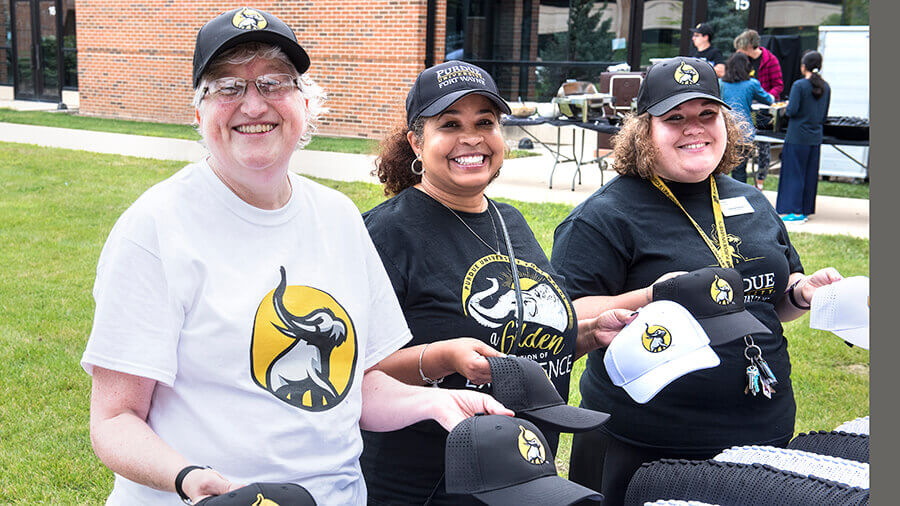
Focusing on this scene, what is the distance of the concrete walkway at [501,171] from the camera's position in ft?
33.4

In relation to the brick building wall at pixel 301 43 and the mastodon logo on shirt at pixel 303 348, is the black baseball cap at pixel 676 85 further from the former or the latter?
the brick building wall at pixel 301 43

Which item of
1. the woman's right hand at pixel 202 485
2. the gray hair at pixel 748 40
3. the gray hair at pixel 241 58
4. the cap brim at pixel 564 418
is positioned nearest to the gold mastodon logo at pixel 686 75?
the cap brim at pixel 564 418

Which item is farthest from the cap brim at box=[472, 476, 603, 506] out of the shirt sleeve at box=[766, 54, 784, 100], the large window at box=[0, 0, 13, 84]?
the large window at box=[0, 0, 13, 84]

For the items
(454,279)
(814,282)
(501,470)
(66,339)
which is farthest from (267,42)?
(66,339)

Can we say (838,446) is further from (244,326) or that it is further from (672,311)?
(244,326)

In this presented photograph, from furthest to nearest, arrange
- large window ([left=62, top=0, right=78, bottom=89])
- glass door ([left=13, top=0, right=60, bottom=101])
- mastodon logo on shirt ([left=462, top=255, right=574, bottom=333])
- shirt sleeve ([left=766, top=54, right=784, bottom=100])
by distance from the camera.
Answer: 1. glass door ([left=13, top=0, right=60, bottom=101])
2. large window ([left=62, top=0, right=78, bottom=89])
3. shirt sleeve ([left=766, top=54, right=784, bottom=100])
4. mastodon logo on shirt ([left=462, top=255, right=574, bottom=333])

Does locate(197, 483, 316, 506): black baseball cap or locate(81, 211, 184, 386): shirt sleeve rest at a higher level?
locate(81, 211, 184, 386): shirt sleeve

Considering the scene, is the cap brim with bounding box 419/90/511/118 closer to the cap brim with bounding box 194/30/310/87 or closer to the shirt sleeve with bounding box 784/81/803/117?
the cap brim with bounding box 194/30/310/87

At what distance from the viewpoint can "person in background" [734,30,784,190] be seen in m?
12.0

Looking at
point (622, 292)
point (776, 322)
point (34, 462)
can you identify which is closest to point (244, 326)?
point (622, 292)

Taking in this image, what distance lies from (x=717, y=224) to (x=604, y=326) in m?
0.60

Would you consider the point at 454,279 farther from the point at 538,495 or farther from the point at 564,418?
the point at 538,495

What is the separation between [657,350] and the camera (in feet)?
7.62

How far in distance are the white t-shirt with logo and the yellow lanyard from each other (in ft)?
4.57
